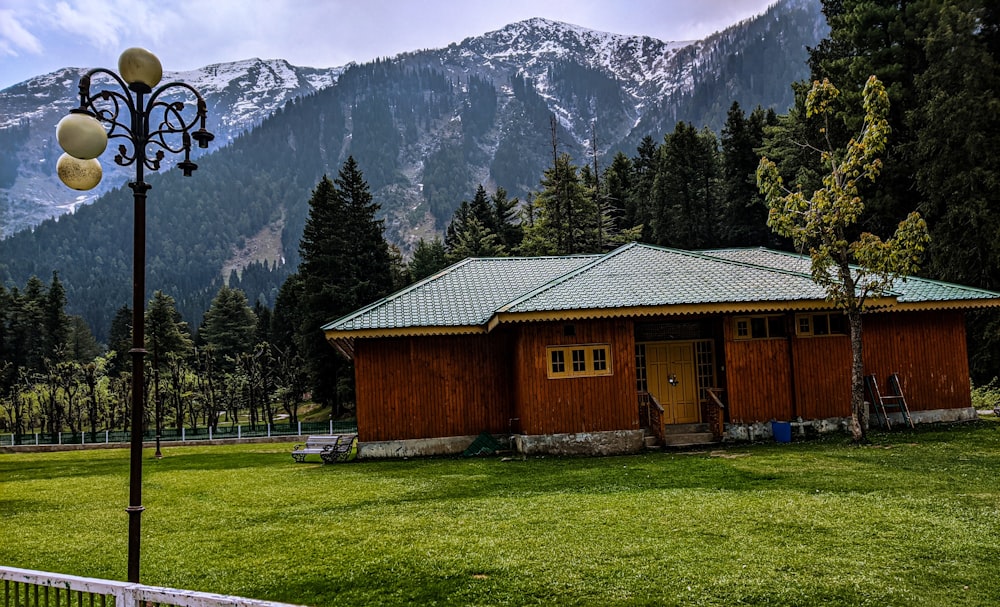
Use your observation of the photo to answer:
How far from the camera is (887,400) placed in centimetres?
1753

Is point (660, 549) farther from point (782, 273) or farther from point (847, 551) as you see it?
point (782, 273)

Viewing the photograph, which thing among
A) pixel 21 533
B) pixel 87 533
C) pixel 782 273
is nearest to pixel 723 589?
pixel 87 533

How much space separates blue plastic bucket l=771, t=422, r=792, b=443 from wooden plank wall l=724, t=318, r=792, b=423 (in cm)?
33

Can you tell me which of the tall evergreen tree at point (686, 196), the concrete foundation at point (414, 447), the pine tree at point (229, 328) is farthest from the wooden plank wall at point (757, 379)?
the pine tree at point (229, 328)

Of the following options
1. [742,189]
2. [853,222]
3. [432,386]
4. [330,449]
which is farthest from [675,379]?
[742,189]

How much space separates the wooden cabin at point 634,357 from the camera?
15.9 meters

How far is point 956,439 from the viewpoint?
1498cm

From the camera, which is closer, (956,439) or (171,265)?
(956,439)

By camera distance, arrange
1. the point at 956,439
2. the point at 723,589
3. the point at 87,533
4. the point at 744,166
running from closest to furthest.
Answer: the point at 723,589 < the point at 87,533 < the point at 956,439 < the point at 744,166

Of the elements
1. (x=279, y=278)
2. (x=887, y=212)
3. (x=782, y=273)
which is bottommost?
(x=782, y=273)

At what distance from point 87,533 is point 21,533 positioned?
1089 mm

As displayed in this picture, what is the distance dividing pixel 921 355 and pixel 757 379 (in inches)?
185

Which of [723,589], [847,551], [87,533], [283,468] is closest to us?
[723,589]

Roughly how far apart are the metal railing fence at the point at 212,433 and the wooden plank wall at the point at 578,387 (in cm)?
1852
